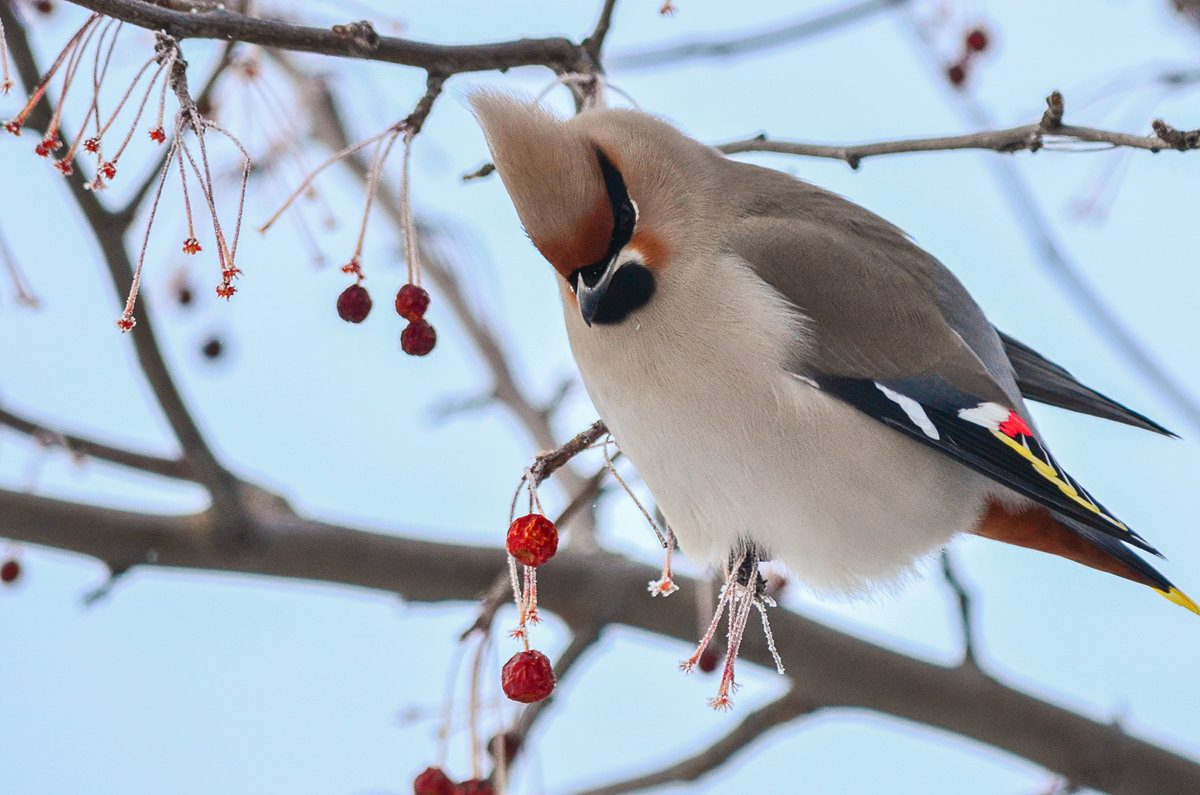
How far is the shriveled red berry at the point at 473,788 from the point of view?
159 cm

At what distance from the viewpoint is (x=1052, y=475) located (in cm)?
181

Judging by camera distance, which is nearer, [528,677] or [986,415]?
[528,677]

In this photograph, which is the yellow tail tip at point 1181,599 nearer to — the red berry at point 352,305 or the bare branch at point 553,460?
the bare branch at point 553,460

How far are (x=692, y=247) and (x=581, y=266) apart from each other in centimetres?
23

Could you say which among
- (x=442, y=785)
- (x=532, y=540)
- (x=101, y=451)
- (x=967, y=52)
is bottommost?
(x=442, y=785)

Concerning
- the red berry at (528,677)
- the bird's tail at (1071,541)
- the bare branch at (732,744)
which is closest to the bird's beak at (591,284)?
the red berry at (528,677)

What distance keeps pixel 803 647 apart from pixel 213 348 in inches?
52.4

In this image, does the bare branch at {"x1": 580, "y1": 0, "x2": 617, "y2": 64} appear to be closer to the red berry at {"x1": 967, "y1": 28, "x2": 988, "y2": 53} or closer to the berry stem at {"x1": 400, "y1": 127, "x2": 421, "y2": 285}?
the berry stem at {"x1": 400, "y1": 127, "x2": 421, "y2": 285}

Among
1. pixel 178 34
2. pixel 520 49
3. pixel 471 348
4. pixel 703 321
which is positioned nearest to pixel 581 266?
pixel 703 321

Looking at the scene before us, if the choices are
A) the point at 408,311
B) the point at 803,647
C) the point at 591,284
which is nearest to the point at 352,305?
the point at 408,311

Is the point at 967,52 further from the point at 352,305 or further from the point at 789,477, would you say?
the point at 352,305

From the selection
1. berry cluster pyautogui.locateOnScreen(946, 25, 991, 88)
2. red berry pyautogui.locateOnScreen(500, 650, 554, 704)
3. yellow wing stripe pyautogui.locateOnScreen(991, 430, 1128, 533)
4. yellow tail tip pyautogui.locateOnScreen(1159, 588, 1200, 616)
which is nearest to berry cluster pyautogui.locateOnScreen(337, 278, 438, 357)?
red berry pyautogui.locateOnScreen(500, 650, 554, 704)

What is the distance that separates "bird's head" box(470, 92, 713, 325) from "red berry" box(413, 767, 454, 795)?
0.64 m

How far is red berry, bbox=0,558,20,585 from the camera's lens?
222cm
